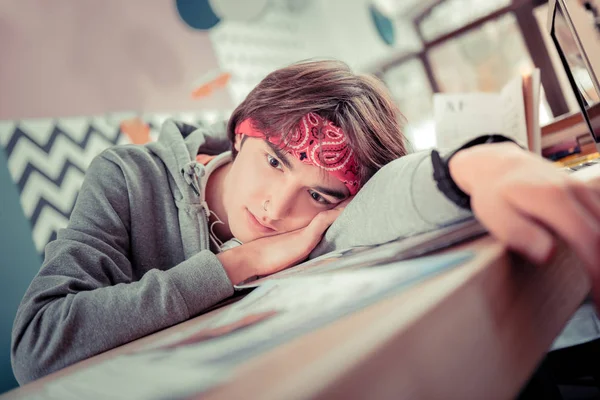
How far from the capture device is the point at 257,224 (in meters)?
0.83

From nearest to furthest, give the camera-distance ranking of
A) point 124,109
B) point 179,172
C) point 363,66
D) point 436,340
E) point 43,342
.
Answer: point 436,340 → point 43,342 → point 179,172 → point 124,109 → point 363,66

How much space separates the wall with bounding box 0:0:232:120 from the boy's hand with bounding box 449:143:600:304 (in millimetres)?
2192

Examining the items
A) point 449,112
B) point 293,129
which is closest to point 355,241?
point 293,129

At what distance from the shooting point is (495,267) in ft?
0.78

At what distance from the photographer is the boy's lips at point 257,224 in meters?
0.82

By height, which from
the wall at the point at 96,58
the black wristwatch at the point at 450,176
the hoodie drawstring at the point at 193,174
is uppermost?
the wall at the point at 96,58

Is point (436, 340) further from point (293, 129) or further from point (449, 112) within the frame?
point (449, 112)

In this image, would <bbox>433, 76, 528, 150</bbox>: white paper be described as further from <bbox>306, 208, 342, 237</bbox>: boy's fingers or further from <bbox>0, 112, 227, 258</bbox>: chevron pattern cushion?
<bbox>0, 112, 227, 258</bbox>: chevron pattern cushion

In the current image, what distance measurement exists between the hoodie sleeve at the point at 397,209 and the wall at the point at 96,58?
193cm

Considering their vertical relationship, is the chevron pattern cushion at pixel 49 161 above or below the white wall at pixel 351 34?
below

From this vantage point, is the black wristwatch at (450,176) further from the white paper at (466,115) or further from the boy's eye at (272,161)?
the white paper at (466,115)

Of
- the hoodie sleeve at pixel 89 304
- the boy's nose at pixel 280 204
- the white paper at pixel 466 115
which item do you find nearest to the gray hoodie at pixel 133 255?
the hoodie sleeve at pixel 89 304

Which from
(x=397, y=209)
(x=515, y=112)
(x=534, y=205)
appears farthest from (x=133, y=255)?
(x=515, y=112)

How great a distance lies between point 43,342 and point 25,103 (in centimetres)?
188
